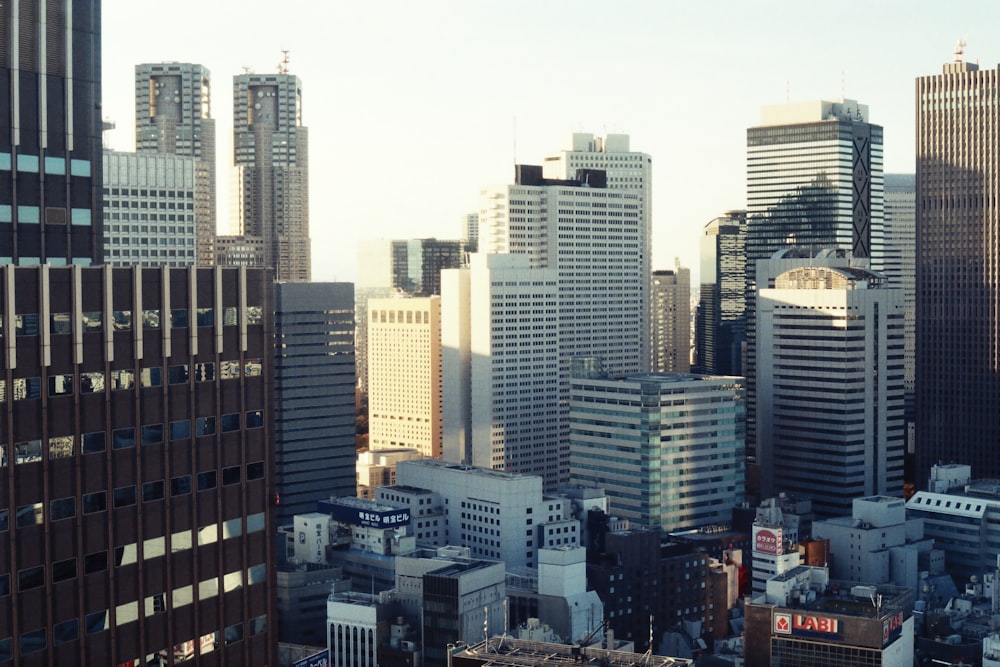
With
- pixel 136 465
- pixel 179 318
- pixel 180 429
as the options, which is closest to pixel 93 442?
pixel 136 465

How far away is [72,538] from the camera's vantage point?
72250 millimetres

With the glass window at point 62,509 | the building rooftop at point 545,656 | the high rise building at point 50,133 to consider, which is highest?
the high rise building at point 50,133

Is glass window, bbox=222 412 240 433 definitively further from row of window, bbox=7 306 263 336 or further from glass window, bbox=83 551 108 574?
glass window, bbox=83 551 108 574

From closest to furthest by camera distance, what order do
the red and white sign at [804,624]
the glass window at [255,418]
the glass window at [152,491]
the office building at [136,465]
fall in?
the office building at [136,465], the glass window at [152,491], the glass window at [255,418], the red and white sign at [804,624]

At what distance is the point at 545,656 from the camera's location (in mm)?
147375

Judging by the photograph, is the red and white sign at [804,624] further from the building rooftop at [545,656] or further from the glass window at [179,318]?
the glass window at [179,318]

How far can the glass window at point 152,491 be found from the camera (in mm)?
75625

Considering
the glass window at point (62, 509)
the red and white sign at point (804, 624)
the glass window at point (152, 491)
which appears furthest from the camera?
the red and white sign at point (804, 624)

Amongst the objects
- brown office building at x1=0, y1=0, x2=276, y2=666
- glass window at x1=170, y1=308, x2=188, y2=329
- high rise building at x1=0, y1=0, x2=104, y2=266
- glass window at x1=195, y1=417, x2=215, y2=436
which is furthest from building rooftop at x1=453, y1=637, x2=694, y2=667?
glass window at x1=170, y1=308, x2=188, y2=329

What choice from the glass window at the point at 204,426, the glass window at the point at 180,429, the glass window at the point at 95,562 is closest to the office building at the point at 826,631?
the glass window at the point at 204,426

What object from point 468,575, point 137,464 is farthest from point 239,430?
point 468,575

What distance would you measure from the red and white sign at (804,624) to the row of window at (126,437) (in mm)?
124849

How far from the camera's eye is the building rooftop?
140750mm

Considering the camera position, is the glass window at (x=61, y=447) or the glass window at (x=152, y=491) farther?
the glass window at (x=152, y=491)
